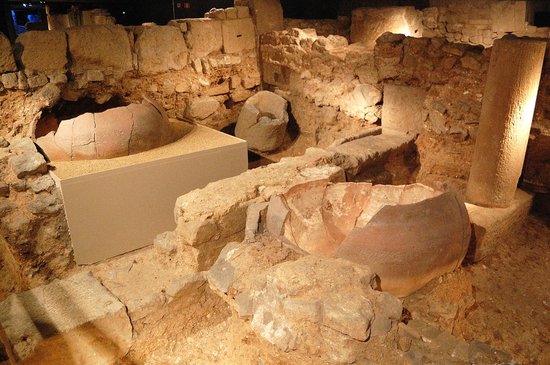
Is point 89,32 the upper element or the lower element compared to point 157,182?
upper

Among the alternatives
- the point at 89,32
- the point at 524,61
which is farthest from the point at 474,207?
the point at 89,32

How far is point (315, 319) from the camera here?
186 cm

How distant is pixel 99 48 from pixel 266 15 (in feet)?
8.59

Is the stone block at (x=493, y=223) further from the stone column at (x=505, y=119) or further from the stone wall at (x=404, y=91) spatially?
the stone wall at (x=404, y=91)

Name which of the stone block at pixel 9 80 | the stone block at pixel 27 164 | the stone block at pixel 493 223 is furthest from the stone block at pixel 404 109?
the stone block at pixel 9 80

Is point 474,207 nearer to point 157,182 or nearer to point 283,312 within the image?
point 283,312

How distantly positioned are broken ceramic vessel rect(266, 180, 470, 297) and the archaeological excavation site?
0.04 ft

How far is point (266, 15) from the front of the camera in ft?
21.5

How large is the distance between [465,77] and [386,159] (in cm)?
114

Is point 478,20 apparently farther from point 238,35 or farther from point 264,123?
point 264,123

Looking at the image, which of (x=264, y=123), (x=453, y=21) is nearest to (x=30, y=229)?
(x=264, y=123)

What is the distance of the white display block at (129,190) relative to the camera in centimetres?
387

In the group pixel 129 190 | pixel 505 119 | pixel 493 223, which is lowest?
pixel 493 223

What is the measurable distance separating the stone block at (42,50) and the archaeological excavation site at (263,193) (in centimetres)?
2
